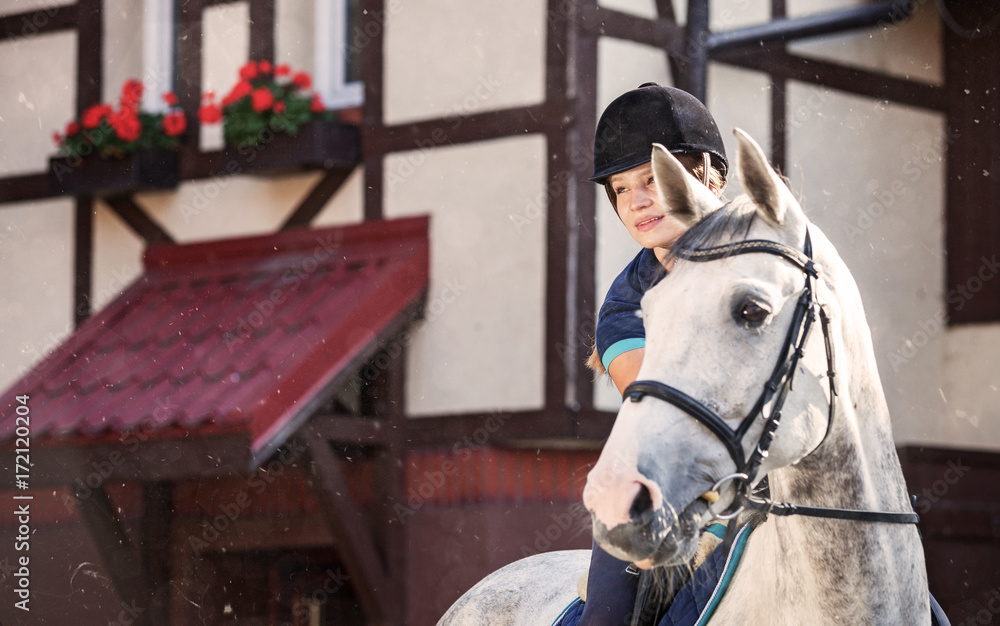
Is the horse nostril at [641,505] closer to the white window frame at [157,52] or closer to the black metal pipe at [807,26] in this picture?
the black metal pipe at [807,26]

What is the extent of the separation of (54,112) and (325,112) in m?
2.46

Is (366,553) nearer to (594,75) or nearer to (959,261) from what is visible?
(594,75)

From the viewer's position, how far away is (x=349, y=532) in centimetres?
703

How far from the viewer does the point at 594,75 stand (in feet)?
22.8

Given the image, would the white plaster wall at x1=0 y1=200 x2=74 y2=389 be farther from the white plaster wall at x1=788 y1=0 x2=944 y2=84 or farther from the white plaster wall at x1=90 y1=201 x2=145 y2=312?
the white plaster wall at x1=788 y1=0 x2=944 y2=84

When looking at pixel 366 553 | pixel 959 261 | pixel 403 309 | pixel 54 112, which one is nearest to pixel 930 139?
pixel 959 261

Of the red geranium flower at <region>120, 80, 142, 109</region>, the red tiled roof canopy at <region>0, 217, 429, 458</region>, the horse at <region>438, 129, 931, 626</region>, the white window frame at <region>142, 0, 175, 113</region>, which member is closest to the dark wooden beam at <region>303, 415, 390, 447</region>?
the red tiled roof canopy at <region>0, 217, 429, 458</region>

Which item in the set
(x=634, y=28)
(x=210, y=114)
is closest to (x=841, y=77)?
(x=634, y=28)

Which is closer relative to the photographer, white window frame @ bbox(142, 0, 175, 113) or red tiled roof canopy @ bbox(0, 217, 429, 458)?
red tiled roof canopy @ bbox(0, 217, 429, 458)

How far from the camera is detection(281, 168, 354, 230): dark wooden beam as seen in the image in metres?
7.75

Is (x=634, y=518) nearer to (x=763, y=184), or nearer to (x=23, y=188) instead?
(x=763, y=184)

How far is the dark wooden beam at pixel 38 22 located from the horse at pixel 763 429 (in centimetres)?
754

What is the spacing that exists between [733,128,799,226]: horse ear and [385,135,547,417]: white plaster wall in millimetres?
4688

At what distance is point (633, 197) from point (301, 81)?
5260 millimetres
